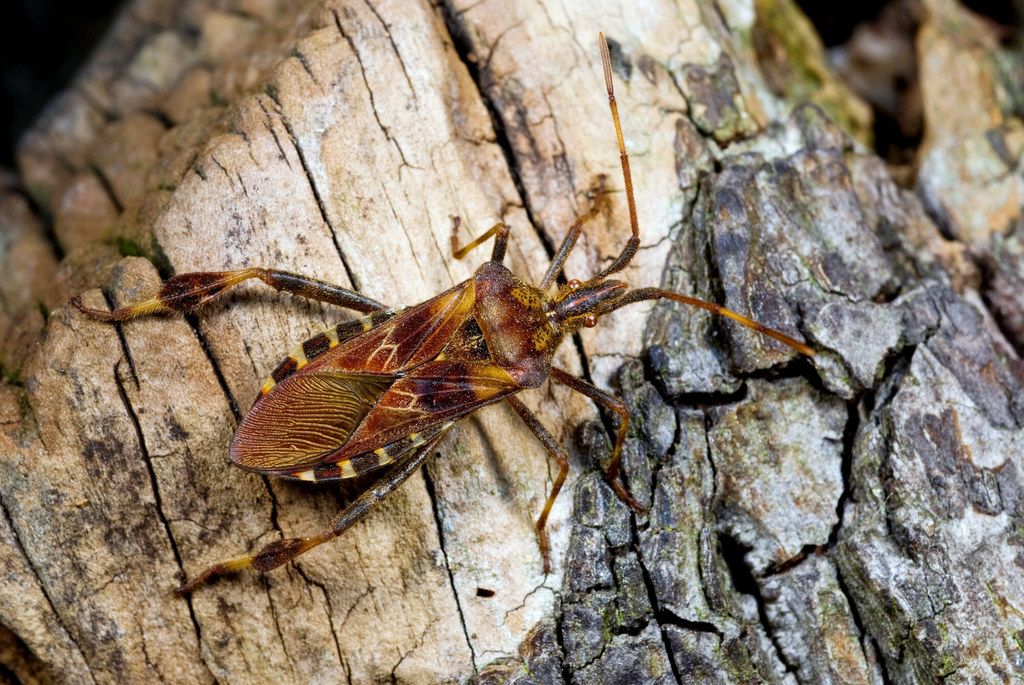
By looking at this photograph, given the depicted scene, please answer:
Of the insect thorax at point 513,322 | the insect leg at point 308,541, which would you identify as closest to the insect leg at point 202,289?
the insect thorax at point 513,322

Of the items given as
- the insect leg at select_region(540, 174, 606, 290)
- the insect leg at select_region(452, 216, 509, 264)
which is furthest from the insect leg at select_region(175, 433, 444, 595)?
the insect leg at select_region(540, 174, 606, 290)

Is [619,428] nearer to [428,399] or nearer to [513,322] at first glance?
[513,322]

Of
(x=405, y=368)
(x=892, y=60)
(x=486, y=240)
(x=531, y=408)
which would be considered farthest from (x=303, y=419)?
(x=892, y=60)

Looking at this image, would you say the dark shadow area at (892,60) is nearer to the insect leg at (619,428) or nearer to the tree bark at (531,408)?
the tree bark at (531,408)

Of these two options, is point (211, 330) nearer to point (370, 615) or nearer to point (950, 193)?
point (370, 615)

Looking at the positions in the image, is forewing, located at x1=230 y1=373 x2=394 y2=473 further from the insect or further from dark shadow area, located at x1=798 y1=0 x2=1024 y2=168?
dark shadow area, located at x1=798 y1=0 x2=1024 y2=168

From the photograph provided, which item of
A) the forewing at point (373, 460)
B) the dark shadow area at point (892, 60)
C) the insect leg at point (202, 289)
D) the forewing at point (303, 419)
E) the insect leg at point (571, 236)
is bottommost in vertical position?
the forewing at point (373, 460)
